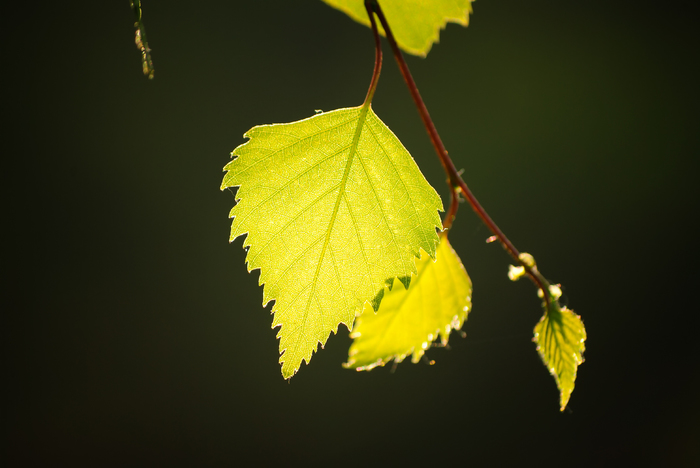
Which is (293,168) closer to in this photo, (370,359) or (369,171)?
(369,171)

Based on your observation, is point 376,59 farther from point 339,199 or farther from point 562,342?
point 562,342

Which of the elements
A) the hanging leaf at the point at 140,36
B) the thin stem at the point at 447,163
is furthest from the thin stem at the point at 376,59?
the hanging leaf at the point at 140,36

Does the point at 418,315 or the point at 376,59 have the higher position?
the point at 376,59

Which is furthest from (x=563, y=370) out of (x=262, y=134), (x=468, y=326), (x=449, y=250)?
(x=468, y=326)

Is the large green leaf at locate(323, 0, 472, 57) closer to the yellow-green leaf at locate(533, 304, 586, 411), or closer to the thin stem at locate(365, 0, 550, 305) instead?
the thin stem at locate(365, 0, 550, 305)

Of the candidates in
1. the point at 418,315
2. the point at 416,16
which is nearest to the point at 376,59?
the point at 416,16

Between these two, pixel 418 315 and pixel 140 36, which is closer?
pixel 140 36
